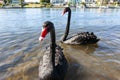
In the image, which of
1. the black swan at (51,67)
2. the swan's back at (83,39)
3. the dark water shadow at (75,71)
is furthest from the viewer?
the swan's back at (83,39)

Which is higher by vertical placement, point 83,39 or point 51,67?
point 51,67

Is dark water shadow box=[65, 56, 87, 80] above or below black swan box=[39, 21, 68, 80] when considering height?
below

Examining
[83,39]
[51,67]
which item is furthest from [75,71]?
[83,39]

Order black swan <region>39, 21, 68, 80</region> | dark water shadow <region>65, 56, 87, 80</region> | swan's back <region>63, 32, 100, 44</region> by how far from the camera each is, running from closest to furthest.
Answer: black swan <region>39, 21, 68, 80</region> < dark water shadow <region>65, 56, 87, 80</region> < swan's back <region>63, 32, 100, 44</region>

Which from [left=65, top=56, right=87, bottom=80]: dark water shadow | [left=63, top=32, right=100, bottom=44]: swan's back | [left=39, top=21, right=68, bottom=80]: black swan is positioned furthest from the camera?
[left=63, top=32, right=100, bottom=44]: swan's back

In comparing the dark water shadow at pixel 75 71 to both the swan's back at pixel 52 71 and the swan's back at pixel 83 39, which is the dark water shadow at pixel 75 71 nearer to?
the swan's back at pixel 52 71

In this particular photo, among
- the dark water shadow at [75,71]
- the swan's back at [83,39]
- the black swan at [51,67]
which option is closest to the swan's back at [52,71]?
the black swan at [51,67]

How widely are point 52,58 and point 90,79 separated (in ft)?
3.75

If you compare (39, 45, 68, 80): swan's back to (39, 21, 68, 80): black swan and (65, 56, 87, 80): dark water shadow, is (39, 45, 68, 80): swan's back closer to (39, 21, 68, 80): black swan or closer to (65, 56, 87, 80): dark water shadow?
(39, 21, 68, 80): black swan

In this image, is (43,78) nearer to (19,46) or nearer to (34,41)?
(19,46)

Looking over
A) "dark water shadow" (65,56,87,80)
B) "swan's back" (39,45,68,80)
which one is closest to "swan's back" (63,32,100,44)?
"dark water shadow" (65,56,87,80)

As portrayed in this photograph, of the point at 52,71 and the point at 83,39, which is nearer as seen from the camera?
the point at 52,71

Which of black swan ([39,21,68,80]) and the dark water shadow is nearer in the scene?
black swan ([39,21,68,80])

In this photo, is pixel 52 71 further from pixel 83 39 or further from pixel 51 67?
pixel 83 39
